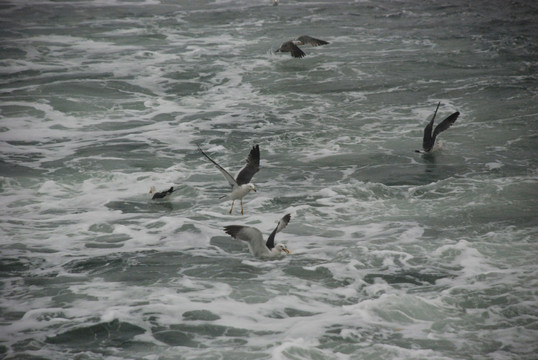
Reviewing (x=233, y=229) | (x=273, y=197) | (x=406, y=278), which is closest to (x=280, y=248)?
(x=233, y=229)

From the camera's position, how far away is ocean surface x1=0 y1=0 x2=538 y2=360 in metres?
8.13

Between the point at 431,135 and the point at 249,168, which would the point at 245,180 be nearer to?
the point at 249,168

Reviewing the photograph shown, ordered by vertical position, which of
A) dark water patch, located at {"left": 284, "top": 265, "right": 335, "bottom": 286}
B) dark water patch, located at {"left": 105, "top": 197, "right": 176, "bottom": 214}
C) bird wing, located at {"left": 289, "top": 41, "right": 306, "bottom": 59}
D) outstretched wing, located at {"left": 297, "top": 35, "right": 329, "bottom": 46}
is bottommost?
dark water patch, located at {"left": 284, "top": 265, "right": 335, "bottom": 286}

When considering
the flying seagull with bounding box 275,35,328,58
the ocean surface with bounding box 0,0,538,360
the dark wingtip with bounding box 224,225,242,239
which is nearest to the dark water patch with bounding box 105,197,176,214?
the ocean surface with bounding box 0,0,538,360

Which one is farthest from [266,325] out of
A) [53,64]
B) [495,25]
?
[495,25]

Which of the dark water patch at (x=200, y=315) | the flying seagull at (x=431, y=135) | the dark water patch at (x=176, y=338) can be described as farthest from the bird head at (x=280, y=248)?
the flying seagull at (x=431, y=135)

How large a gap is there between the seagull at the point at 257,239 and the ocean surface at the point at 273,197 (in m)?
0.19

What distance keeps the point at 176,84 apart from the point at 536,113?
30.4 feet

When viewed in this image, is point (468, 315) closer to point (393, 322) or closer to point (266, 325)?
point (393, 322)

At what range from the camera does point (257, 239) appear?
31.2ft

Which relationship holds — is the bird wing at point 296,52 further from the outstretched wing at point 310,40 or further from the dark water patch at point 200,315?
the dark water patch at point 200,315

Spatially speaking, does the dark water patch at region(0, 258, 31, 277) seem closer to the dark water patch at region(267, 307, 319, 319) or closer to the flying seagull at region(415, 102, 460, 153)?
the dark water patch at region(267, 307, 319, 319)

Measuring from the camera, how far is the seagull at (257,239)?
30.5 feet

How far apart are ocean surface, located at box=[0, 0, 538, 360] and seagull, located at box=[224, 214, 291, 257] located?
7.3 inches
